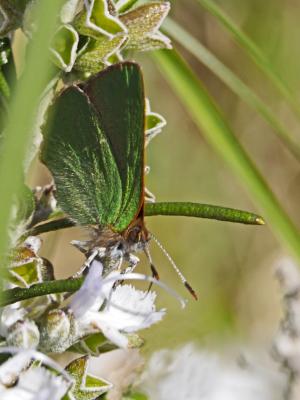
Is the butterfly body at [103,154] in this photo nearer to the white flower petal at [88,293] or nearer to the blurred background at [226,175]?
the white flower petal at [88,293]

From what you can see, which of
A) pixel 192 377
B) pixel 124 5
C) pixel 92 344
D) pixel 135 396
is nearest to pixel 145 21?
pixel 124 5

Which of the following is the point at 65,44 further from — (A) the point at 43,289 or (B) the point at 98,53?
(A) the point at 43,289

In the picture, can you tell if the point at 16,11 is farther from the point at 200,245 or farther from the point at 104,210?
the point at 200,245

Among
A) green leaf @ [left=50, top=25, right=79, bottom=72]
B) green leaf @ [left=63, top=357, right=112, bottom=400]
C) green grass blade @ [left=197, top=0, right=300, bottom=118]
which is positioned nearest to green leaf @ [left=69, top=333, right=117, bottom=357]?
green leaf @ [left=63, top=357, right=112, bottom=400]

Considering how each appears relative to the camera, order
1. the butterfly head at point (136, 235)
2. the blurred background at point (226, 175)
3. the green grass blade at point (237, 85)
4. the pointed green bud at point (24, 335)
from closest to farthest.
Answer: the pointed green bud at point (24, 335) → the butterfly head at point (136, 235) → the green grass blade at point (237, 85) → the blurred background at point (226, 175)

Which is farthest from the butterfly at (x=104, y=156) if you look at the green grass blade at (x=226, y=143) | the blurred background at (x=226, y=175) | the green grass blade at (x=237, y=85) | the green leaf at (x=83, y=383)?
the blurred background at (x=226, y=175)

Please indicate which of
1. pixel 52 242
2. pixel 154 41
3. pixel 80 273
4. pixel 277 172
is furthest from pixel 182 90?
pixel 277 172

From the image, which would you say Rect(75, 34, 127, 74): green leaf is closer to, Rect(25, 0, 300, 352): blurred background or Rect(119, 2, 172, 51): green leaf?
Rect(119, 2, 172, 51): green leaf
